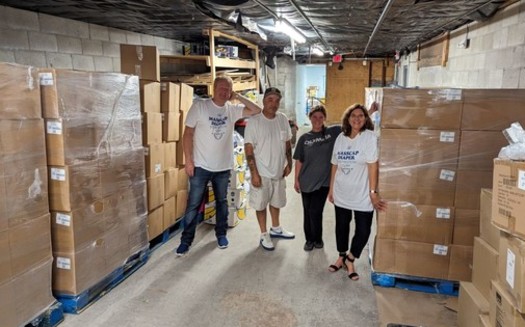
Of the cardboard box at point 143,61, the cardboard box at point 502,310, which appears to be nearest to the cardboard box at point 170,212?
the cardboard box at point 143,61

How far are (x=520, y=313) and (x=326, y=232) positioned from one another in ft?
8.25

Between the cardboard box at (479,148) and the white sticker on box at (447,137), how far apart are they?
0.05m

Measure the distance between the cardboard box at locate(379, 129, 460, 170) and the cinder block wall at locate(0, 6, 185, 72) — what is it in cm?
299

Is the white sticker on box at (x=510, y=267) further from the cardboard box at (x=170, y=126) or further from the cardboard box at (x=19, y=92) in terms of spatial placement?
the cardboard box at (x=170, y=126)

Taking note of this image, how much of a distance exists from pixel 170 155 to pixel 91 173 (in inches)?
46.5

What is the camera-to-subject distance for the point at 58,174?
2.28 metres

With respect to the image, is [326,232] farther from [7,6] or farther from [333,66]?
[333,66]

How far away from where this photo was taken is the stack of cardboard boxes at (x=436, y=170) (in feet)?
8.17

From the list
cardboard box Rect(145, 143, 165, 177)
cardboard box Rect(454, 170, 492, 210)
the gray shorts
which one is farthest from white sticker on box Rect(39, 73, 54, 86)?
cardboard box Rect(454, 170, 492, 210)

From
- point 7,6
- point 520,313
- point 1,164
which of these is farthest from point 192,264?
point 7,6

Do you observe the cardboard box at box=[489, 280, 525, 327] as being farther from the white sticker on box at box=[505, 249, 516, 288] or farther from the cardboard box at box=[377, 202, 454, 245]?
the cardboard box at box=[377, 202, 454, 245]

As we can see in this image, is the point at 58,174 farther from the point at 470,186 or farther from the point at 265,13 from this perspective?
the point at 470,186

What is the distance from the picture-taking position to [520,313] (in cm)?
141

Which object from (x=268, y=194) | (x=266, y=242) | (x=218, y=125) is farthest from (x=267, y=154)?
(x=266, y=242)
